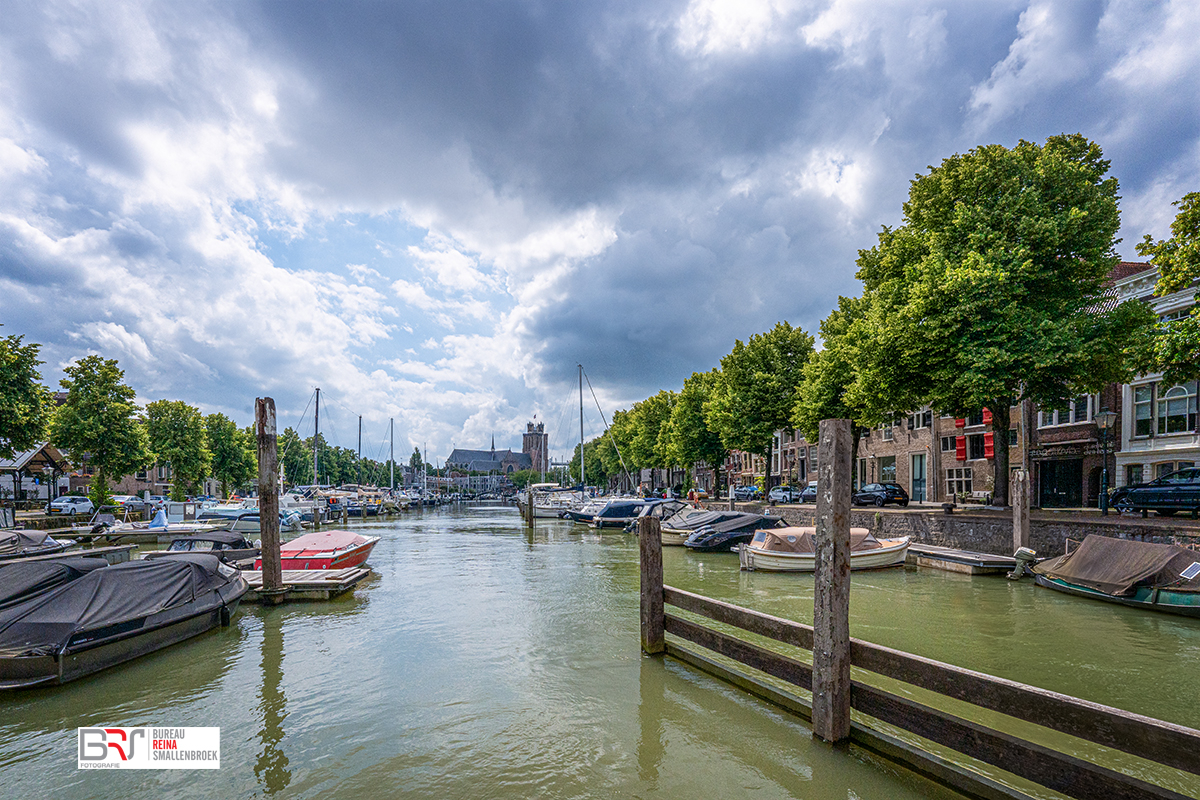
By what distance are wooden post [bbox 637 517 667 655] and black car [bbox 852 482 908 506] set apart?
27.7 meters

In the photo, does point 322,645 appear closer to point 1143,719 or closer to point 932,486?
point 1143,719

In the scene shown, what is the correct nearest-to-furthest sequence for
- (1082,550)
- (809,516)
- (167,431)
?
(1082,550) → (809,516) → (167,431)

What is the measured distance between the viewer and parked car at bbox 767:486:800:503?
142 feet

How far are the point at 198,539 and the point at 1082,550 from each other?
91.0 feet

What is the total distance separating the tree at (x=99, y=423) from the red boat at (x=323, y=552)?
26482mm

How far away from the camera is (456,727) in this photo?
7.70 meters

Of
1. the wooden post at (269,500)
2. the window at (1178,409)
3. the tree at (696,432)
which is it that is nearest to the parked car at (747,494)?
the tree at (696,432)

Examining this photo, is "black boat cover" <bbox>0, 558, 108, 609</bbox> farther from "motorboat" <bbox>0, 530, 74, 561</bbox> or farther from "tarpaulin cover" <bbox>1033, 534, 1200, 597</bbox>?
"tarpaulin cover" <bbox>1033, 534, 1200, 597</bbox>

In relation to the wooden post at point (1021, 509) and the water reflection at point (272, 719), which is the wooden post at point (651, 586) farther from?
the wooden post at point (1021, 509)

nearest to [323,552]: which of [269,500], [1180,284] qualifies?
[269,500]

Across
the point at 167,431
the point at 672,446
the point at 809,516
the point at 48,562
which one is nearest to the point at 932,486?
the point at 809,516

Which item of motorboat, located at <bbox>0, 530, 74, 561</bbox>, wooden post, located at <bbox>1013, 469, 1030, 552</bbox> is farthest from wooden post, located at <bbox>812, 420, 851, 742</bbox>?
motorboat, located at <bbox>0, 530, 74, 561</bbox>

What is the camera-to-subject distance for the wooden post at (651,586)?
9.90m

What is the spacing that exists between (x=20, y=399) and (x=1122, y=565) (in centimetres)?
4537
